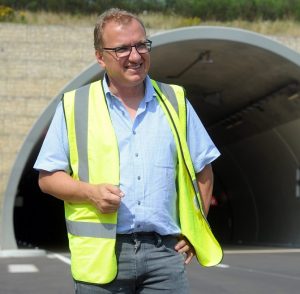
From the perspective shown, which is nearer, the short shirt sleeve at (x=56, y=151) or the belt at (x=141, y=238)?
the belt at (x=141, y=238)

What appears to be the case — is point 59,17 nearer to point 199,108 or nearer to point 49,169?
point 199,108

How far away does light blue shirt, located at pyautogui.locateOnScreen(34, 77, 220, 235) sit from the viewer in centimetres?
392

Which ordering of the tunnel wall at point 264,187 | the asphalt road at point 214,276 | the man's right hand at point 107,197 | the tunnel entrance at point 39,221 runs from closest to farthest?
the man's right hand at point 107,197 < the asphalt road at point 214,276 < the tunnel wall at point 264,187 < the tunnel entrance at point 39,221

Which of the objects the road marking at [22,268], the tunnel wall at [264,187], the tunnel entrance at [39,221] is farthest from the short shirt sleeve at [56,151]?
the tunnel entrance at [39,221]

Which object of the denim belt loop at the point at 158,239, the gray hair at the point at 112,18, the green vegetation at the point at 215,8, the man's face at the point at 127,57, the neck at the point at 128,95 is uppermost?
the green vegetation at the point at 215,8

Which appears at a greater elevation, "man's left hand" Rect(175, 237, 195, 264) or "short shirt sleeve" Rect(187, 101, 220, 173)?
"short shirt sleeve" Rect(187, 101, 220, 173)

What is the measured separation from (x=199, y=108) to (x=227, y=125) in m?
1.19

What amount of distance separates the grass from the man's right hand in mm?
21059

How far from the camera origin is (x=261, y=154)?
2830 cm

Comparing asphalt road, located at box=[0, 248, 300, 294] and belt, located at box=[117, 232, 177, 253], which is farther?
asphalt road, located at box=[0, 248, 300, 294]

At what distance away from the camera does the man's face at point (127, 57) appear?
13.3 feet

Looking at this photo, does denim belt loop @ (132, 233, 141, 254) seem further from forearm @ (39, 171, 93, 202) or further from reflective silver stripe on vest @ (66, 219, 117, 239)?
forearm @ (39, 171, 93, 202)

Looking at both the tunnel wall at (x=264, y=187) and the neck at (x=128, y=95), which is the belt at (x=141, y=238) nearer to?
the neck at (x=128, y=95)

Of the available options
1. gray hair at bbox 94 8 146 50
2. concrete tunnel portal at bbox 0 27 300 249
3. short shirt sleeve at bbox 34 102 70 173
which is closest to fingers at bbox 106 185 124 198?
short shirt sleeve at bbox 34 102 70 173
